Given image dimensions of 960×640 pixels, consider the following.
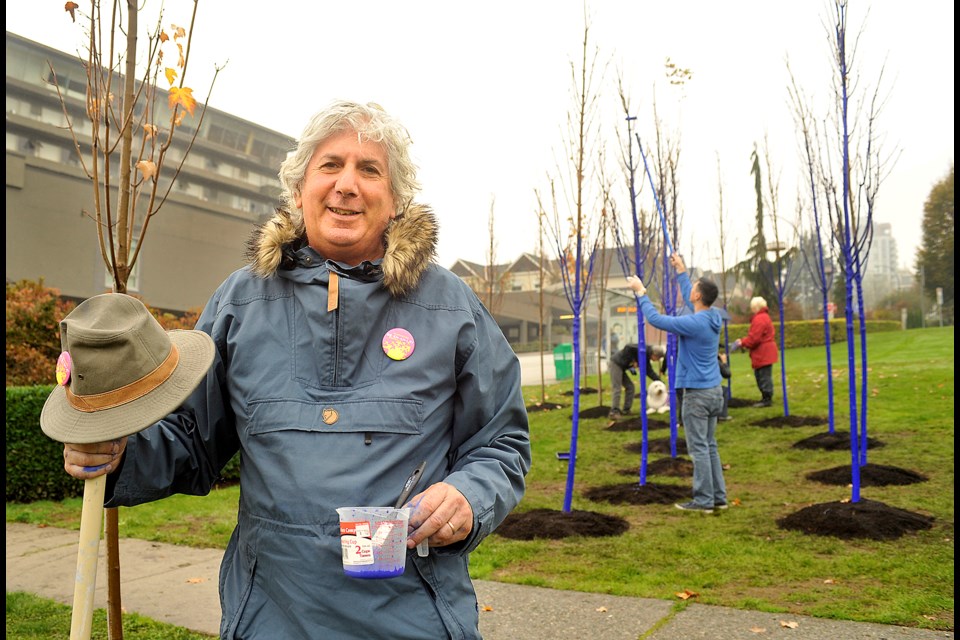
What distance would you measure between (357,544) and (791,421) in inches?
467

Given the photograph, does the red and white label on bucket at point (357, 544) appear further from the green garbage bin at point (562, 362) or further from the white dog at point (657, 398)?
the green garbage bin at point (562, 362)

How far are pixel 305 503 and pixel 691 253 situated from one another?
577 inches

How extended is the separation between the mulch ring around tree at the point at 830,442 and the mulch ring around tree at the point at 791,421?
1498 millimetres

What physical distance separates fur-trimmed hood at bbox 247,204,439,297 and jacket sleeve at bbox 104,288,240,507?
0.21 meters

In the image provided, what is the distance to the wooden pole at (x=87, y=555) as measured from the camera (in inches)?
67.6

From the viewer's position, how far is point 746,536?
248 inches

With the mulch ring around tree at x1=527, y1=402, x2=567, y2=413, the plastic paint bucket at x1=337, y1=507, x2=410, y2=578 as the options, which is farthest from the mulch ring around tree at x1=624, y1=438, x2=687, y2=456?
the plastic paint bucket at x1=337, y1=507, x2=410, y2=578

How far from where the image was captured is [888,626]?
411cm

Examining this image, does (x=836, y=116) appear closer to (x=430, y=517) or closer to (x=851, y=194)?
(x=851, y=194)

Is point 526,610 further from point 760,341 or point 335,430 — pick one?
point 760,341

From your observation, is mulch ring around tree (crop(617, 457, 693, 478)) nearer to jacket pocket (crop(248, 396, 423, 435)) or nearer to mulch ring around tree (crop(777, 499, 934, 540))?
mulch ring around tree (crop(777, 499, 934, 540))

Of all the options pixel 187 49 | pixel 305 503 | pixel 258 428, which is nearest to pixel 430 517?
pixel 305 503

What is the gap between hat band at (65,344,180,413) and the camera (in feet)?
5.52

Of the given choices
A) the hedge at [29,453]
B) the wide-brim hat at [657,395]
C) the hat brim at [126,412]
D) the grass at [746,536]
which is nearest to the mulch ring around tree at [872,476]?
the grass at [746,536]
